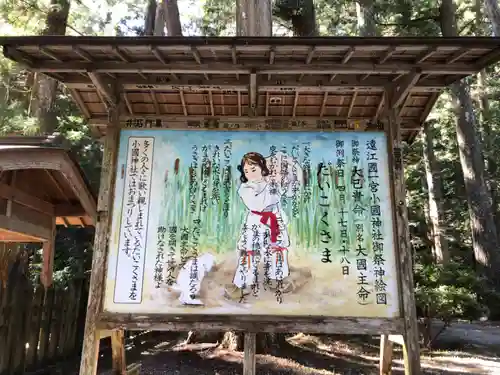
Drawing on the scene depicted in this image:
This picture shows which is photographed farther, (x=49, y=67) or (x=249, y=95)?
(x=249, y=95)

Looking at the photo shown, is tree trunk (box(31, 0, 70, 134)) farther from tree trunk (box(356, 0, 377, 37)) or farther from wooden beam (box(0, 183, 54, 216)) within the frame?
tree trunk (box(356, 0, 377, 37))

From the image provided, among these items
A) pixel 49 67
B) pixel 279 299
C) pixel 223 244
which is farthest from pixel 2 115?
pixel 279 299

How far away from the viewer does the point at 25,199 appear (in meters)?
5.85

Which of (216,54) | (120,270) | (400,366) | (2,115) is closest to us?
(216,54)

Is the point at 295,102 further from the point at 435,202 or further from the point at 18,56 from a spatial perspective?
the point at 435,202

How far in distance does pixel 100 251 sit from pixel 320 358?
570 centimetres

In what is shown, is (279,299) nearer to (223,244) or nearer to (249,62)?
(223,244)

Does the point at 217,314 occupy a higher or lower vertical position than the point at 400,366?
higher

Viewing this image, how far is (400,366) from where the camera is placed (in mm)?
8641

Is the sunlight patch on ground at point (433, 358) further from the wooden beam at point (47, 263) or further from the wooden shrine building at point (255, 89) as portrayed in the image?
the wooden beam at point (47, 263)

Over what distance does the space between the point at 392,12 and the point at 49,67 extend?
13.7 metres

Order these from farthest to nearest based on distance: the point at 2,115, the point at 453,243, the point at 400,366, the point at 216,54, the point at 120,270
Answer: the point at 453,243
the point at 2,115
the point at 400,366
the point at 120,270
the point at 216,54

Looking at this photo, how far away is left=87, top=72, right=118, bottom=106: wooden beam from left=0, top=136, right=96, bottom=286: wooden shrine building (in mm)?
786

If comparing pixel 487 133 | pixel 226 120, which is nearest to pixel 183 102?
pixel 226 120
